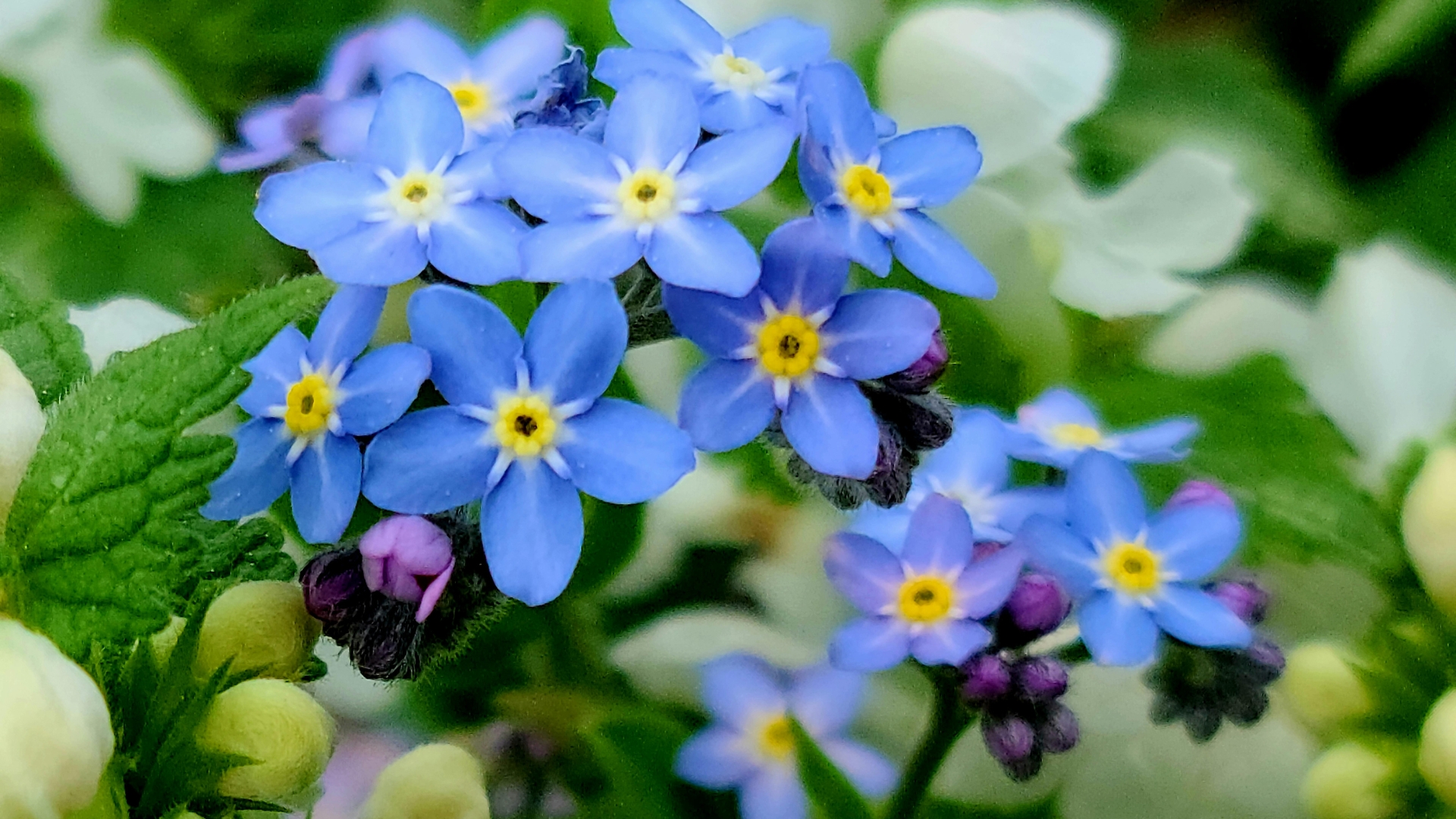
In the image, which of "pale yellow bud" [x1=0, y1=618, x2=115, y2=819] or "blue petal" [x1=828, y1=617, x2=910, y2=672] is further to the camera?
"blue petal" [x1=828, y1=617, x2=910, y2=672]

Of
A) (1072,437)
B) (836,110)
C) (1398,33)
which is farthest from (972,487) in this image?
(1398,33)

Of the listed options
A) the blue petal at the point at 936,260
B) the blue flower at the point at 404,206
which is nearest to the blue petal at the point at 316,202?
the blue flower at the point at 404,206

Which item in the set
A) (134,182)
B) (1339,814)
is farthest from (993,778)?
(134,182)

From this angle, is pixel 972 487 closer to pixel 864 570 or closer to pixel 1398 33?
pixel 864 570

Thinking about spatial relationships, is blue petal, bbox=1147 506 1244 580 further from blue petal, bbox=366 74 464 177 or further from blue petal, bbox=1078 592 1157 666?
blue petal, bbox=366 74 464 177

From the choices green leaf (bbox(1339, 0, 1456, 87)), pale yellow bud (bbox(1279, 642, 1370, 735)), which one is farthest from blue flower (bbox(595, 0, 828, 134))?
green leaf (bbox(1339, 0, 1456, 87))

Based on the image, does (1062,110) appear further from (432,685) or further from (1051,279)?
(432,685)
